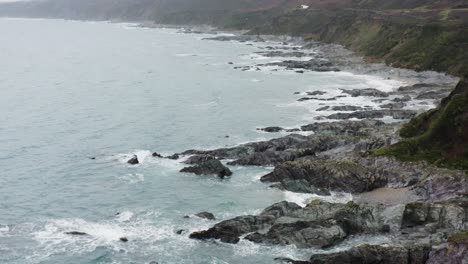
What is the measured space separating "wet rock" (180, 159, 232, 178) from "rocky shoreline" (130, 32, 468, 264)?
11 cm

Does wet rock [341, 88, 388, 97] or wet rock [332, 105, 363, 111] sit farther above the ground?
wet rock [341, 88, 388, 97]

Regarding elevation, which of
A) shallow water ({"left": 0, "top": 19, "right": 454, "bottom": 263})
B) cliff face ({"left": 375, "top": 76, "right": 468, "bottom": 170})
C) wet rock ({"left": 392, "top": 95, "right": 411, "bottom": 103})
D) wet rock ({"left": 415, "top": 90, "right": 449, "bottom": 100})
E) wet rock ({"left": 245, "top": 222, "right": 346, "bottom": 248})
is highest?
cliff face ({"left": 375, "top": 76, "right": 468, "bottom": 170})

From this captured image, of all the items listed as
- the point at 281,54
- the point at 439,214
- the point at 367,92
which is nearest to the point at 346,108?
the point at 367,92

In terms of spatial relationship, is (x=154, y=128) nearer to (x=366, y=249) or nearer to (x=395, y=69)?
(x=366, y=249)

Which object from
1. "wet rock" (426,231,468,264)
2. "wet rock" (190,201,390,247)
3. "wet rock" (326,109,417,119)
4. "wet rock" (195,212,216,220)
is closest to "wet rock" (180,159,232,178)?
"wet rock" (195,212,216,220)

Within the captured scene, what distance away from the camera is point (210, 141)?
75.6 metres

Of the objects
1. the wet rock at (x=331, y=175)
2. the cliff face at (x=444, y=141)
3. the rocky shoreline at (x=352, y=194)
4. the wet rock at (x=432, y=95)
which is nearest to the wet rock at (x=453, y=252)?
the rocky shoreline at (x=352, y=194)

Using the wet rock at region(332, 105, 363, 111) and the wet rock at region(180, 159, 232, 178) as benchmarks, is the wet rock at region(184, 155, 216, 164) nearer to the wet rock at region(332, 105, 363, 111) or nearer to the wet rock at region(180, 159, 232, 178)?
the wet rock at region(180, 159, 232, 178)

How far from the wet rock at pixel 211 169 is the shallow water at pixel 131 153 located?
1.12 metres

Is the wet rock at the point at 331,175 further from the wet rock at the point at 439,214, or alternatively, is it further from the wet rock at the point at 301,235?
the wet rock at the point at 301,235

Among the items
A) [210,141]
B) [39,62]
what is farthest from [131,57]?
[210,141]

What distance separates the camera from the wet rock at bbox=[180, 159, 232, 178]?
60.3 metres

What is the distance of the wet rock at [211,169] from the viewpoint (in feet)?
198

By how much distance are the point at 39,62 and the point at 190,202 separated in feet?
463
